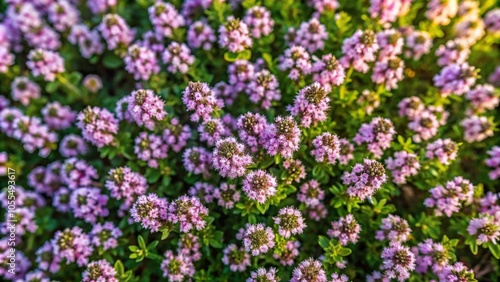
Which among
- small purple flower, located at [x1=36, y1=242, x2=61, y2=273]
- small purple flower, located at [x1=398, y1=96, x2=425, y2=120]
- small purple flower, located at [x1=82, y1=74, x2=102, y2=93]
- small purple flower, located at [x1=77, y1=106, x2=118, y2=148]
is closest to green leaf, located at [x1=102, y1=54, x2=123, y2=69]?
small purple flower, located at [x1=82, y1=74, x2=102, y2=93]

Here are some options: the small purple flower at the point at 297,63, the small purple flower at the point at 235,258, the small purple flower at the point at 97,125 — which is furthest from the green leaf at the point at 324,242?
the small purple flower at the point at 97,125

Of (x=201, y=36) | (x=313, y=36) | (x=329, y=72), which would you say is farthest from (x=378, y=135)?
(x=201, y=36)

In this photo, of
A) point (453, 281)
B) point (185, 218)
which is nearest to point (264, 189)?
point (185, 218)

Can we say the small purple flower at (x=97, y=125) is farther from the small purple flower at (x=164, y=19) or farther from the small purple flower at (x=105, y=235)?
the small purple flower at (x=164, y=19)

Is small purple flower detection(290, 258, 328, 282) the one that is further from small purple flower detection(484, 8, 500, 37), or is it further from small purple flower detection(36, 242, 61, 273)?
small purple flower detection(484, 8, 500, 37)

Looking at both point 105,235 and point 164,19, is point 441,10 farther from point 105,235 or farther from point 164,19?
point 105,235
